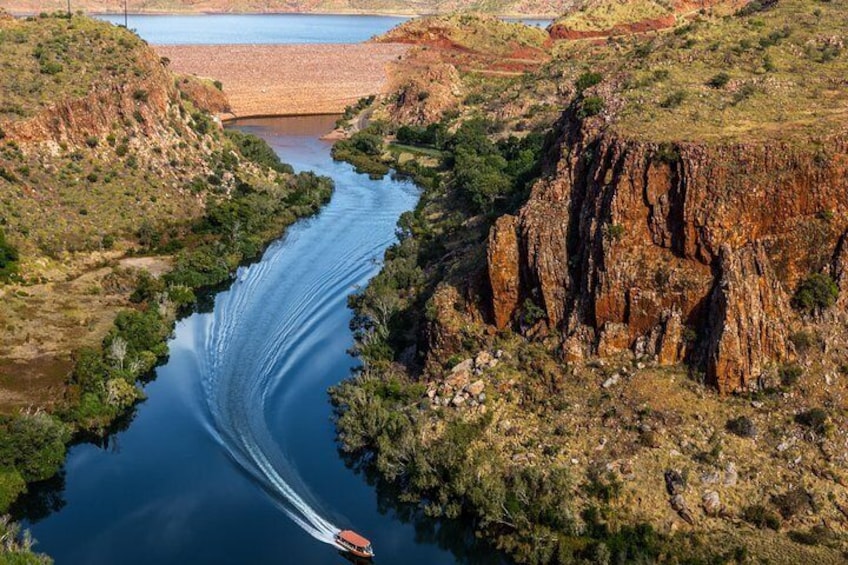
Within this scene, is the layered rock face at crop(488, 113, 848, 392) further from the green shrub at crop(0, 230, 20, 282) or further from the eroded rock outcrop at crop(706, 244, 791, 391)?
the green shrub at crop(0, 230, 20, 282)

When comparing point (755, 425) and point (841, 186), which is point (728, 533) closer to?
point (755, 425)

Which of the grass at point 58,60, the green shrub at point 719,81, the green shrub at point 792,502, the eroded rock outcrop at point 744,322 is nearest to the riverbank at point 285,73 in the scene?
the grass at point 58,60

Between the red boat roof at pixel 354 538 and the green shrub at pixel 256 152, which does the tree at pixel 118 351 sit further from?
the green shrub at pixel 256 152

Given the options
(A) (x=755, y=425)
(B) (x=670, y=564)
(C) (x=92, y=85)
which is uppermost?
(C) (x=92, y=85)

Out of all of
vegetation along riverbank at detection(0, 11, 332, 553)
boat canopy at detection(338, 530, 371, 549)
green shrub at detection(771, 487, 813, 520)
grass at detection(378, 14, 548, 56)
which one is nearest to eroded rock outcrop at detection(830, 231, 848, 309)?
green shrub at detection(771, 487, 813, 520)

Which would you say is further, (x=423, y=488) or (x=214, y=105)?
(x=214, y=105)

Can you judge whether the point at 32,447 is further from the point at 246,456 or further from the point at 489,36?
the point at 489,36

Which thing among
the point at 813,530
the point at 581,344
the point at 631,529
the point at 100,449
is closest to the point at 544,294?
the point at 581,344
